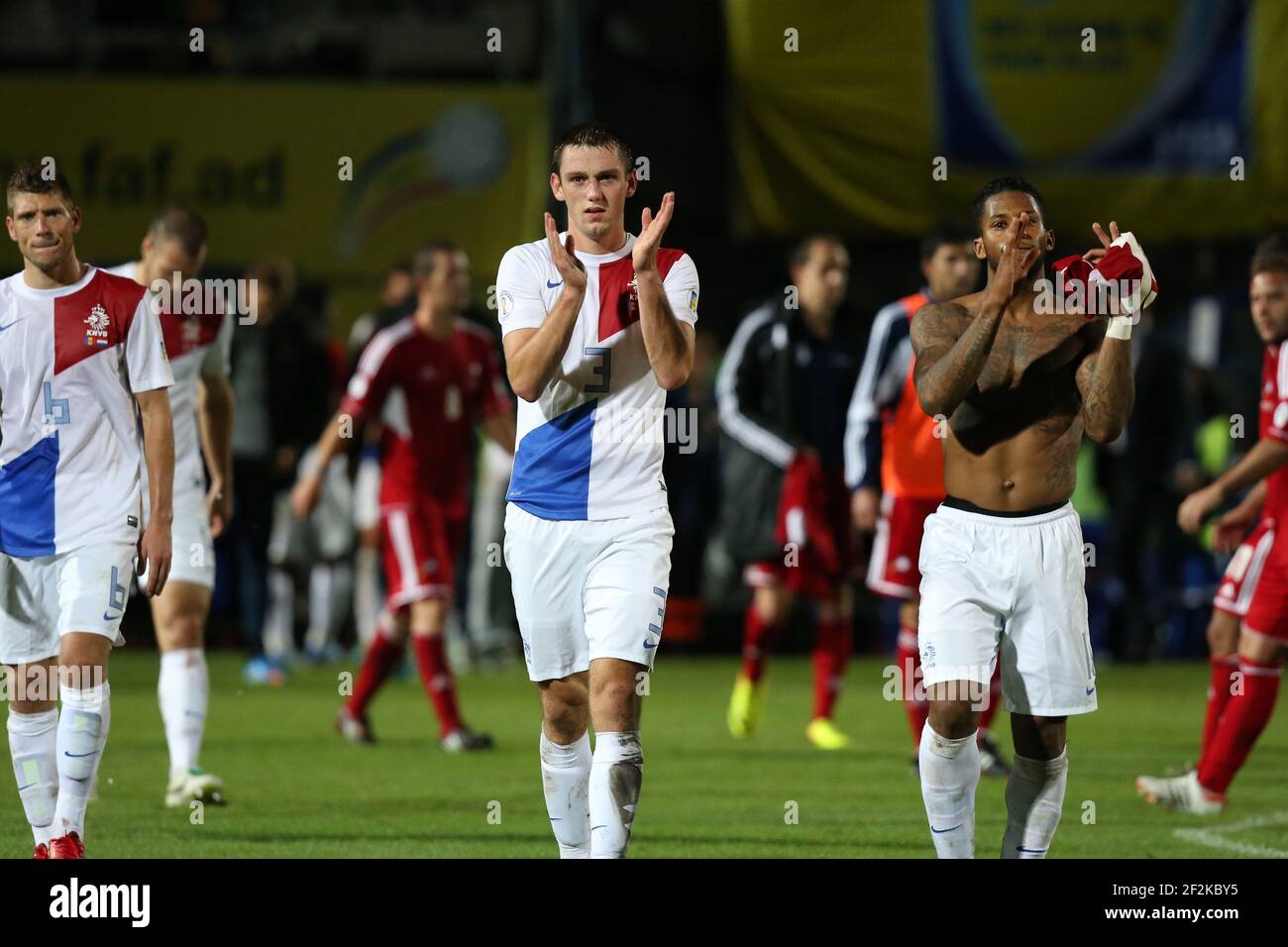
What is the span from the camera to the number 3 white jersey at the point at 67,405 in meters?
7.00

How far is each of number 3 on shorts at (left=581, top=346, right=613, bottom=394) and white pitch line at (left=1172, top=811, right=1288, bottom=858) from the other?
3.20m

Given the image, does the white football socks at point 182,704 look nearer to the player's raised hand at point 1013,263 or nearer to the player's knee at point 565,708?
the player's knee at point 565,708

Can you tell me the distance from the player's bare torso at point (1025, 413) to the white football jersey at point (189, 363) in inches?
148

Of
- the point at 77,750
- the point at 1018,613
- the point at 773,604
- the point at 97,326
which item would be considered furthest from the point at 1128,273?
the point at 773,604

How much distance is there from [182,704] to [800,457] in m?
4.14

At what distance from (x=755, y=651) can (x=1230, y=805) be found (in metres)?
3.44

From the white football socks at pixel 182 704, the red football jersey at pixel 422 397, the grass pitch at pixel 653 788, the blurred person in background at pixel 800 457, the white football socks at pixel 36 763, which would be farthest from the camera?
the blurred person in background at pixel 800 457

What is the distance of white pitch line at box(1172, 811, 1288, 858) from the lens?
25.5 ft

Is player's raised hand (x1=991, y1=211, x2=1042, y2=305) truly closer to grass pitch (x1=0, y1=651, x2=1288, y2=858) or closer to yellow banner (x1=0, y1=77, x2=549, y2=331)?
grass pitch (x1=0, y1=651, x2=1288, y2=858)

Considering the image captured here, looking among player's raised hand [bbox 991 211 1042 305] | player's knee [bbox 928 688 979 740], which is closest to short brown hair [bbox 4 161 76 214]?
player's raised hand [bbox 991 211 1042 305]

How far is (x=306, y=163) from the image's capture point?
1852 centimetres

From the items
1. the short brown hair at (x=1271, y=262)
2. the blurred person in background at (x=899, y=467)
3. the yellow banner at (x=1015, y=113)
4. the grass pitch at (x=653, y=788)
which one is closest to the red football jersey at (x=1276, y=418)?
the short brown hair at (x=1271, y=262)

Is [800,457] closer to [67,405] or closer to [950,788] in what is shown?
[950,788]
